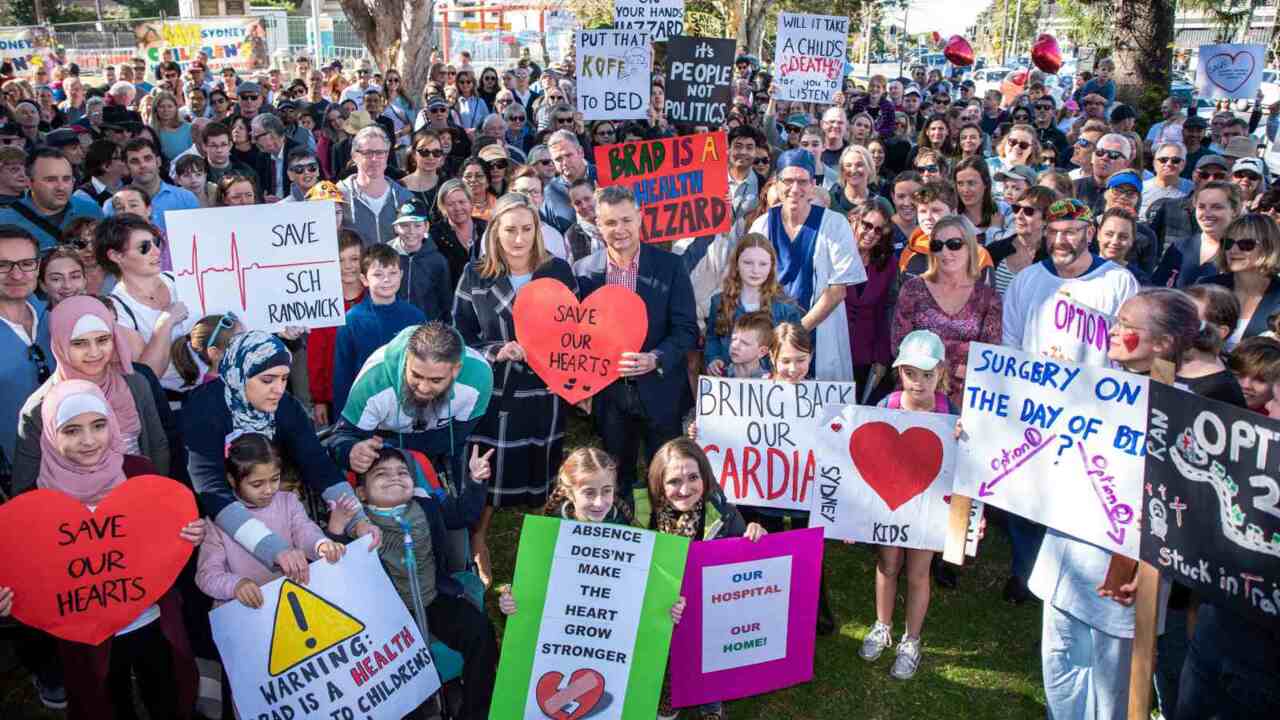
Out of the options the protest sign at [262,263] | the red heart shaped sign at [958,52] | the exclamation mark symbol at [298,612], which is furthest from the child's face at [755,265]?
the red heart shaped sign at [958,52]

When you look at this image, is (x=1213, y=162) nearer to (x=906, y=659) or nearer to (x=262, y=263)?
(x=906, y=659)

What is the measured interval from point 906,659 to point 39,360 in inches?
167

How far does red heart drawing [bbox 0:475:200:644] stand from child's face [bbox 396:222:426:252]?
2642mm

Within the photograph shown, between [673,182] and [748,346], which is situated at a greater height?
[673,182]

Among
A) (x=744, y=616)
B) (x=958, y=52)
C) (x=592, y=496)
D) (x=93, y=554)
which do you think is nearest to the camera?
(x=93, y=554)

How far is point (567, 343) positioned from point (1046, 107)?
9.71 metres

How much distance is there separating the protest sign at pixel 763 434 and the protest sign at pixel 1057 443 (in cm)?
90

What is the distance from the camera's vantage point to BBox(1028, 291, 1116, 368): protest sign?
176 inches

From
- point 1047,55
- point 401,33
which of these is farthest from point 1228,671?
point 401,33

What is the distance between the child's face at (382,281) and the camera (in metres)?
5.21

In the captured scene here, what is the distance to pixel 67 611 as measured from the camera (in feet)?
11.7

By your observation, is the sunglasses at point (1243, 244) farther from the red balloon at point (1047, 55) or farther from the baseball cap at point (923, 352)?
the red balloon at point (1047, 55)

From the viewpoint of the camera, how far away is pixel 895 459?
4578mm

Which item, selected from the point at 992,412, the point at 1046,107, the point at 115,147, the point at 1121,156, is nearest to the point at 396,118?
the point at 115,147
